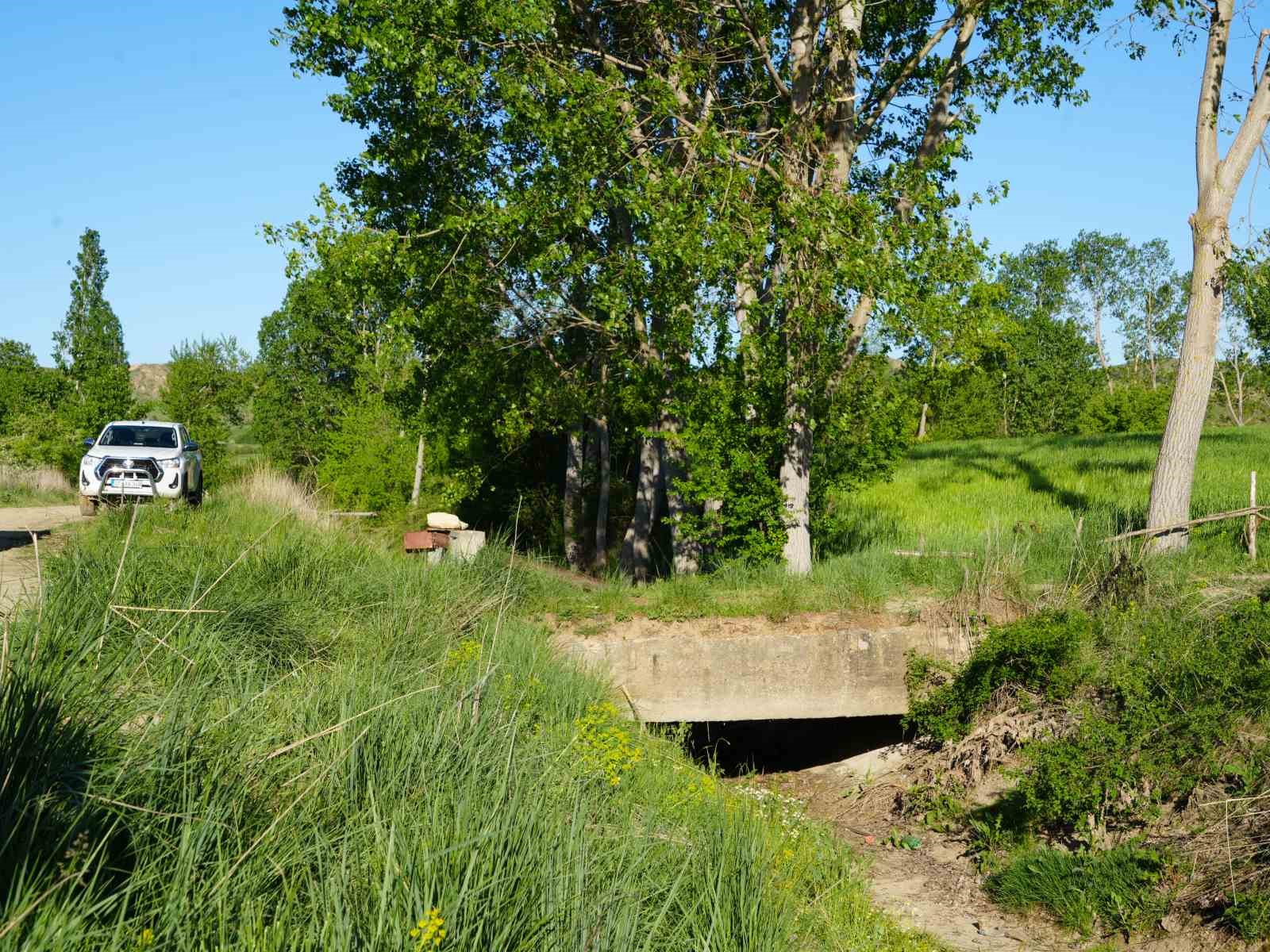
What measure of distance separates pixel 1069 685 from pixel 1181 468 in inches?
154

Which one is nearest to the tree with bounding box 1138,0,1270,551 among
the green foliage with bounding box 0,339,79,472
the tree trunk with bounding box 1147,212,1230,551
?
the tree trunk with bounding box 1147,212,1230,551

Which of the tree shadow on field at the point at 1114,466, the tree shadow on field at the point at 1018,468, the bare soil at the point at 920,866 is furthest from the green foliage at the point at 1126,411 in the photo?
the bare soil at the point at 920,866

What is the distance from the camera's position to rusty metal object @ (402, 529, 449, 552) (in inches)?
464

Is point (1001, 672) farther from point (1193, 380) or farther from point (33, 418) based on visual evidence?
point (33, 418)

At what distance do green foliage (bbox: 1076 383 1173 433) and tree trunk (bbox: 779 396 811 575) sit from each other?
37904 mm

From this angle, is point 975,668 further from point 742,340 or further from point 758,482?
point 742,340

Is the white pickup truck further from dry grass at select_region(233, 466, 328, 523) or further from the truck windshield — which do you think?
dry grass at select_region(233, 466, 328, 523)

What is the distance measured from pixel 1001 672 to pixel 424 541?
20.4ft

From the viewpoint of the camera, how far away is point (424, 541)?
11.8m

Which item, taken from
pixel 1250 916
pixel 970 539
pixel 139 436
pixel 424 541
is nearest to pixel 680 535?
pixel 970 539

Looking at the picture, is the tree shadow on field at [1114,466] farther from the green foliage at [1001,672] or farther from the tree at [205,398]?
the tree at [205,398]

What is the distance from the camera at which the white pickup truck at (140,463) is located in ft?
57.6

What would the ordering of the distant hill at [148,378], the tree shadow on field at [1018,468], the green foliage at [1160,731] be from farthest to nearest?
the distant hill at [148,378]
the tree shadow on field at [1018,468]
the green foliage at [1160,731]

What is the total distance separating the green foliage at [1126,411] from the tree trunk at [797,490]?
37904mm
